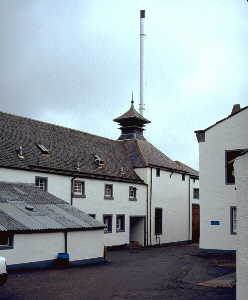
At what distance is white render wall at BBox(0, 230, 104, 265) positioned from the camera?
2130cm

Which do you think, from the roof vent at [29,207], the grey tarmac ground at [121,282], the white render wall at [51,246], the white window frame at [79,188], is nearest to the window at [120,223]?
the white window frame at [79,188]

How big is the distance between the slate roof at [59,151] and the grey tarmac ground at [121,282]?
9390 mm

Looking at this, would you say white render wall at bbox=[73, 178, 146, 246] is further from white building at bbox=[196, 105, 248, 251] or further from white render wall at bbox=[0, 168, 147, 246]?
white building at bbox=[196, 105, 248, 251]

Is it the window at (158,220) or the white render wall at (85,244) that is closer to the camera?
the white render wall at (85,244)

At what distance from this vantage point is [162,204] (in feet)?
140

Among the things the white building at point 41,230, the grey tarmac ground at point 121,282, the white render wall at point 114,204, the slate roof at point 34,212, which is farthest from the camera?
the white render wall at point 114,204

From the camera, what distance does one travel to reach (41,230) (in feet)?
73.8

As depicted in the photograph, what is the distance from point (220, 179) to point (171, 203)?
558 inches

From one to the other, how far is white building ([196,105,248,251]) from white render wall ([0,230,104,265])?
7560 mm

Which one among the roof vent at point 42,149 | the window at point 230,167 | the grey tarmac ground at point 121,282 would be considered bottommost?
the grey tarmac ground at point 121,282

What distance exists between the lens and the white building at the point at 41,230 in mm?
21297

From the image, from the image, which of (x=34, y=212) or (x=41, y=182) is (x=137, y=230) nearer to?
(x=41, y=182)

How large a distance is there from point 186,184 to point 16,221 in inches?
1057

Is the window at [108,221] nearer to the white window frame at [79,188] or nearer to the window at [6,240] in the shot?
the white window frame at [79,188]
